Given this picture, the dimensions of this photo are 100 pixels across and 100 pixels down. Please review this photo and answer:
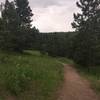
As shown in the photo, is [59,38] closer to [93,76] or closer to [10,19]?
[10,19]

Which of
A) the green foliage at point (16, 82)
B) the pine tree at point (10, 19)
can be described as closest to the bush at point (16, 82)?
the green foliage at point (16, 82)

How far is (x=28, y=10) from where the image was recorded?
63.4m

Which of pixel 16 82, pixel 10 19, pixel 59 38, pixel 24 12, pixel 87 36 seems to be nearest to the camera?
pixel 16 82

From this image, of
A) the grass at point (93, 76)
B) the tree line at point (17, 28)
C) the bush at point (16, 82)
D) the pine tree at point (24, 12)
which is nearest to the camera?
the bush at point (16, 82)

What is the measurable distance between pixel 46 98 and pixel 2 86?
206cm

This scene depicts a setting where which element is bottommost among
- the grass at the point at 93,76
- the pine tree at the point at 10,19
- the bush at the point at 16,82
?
the grass at the point at 93,76

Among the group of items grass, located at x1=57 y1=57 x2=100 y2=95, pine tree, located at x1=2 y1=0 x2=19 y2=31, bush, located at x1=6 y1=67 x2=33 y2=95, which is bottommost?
grass, located at x1=57 y1=57 x2=100 y2=95

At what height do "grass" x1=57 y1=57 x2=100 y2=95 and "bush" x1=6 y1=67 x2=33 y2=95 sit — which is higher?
"bush" x1=6 y1=67 x2=33 y2=95

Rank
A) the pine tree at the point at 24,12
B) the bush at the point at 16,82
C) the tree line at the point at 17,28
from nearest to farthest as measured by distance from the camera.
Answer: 1. the bush at the point at 16,82
2. the tree line at the point at 17,28
3. the pine tree at the point at 24,12

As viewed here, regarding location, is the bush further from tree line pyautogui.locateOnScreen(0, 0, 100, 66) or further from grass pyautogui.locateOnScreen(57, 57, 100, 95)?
tree line pyautogui.locateOnScreen(0, 0, 100, 66)

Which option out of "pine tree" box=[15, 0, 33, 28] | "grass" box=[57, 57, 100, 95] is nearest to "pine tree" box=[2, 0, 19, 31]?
"pine tree" box=[15, 0, 33, 28]

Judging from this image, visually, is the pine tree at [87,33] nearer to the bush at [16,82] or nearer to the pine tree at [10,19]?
the pine tree at [10,19]

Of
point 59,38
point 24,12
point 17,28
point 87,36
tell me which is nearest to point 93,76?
point 87,36

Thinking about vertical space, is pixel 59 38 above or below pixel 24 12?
below
